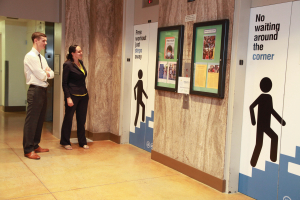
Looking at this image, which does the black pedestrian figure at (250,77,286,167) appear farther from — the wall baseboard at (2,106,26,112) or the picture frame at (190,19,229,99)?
the wall baseboard at (2,106,26,112)

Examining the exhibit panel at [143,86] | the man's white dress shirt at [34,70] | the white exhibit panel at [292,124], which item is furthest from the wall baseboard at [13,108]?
the white exhibit panel at [292,124]

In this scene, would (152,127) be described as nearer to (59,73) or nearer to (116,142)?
(116,142)

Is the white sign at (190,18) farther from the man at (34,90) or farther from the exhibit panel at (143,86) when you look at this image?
the man at (34,90)

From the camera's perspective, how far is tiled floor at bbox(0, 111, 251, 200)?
3.47 metres

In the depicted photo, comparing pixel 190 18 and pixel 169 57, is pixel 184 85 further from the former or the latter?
pixel 190 18

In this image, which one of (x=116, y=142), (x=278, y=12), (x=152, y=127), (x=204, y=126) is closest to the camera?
(x=278, y=12)

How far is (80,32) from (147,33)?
140 centimetres

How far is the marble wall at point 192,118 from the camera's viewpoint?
12.1 feet

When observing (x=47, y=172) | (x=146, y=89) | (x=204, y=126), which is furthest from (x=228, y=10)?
(x=47, y=172)

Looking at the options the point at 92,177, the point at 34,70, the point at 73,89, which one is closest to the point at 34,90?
the point at 34,70

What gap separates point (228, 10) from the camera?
359 centimetres

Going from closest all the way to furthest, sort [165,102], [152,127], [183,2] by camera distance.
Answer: [183,2]
[165,102]
[152,127]

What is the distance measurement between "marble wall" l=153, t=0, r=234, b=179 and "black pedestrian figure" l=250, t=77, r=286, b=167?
34 cm

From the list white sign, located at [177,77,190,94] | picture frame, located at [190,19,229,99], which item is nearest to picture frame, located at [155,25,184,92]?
white sign, located at [177,77,190,94]
